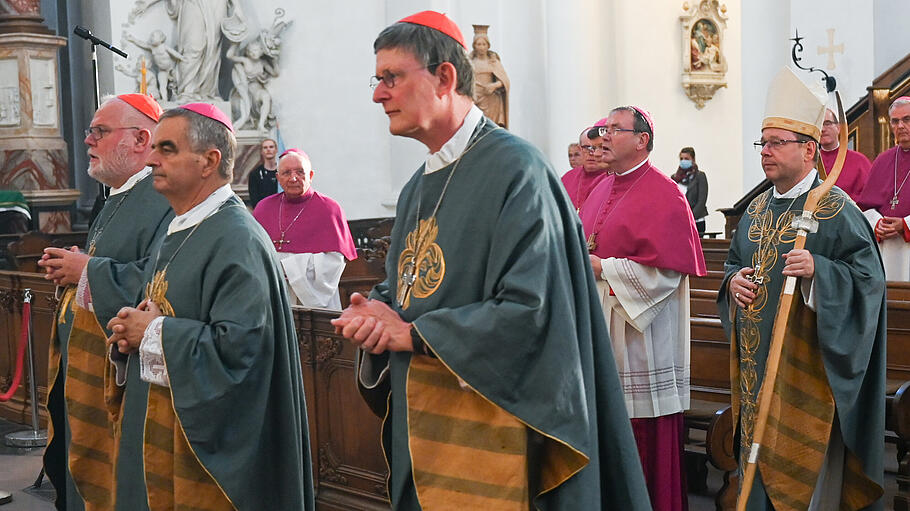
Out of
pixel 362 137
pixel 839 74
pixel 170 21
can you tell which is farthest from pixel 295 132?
pixel 839 74

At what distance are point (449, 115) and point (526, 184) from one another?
302 mm

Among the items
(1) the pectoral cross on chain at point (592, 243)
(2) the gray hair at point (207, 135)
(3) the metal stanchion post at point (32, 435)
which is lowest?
(3) the metal stanchion post at point (32, 435)

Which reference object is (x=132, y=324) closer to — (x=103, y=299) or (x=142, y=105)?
(x=103, y=299)

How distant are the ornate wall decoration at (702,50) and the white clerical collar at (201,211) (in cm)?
1495

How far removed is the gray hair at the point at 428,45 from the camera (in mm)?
2818

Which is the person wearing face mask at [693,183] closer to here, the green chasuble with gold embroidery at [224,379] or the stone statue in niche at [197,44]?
the stone statue in niche at [197,44]

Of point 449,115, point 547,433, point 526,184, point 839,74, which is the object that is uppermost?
point 839,74

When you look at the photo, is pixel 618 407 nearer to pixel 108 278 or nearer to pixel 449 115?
pixel 449 115

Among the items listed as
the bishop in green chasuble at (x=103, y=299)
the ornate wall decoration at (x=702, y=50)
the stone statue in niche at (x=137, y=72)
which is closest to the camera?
the bishop in green chasuble at (x=103, y=299)

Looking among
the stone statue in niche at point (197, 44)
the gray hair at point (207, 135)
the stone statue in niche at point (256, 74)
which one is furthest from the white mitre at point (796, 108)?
the stone statue in niche at point (256, 74)

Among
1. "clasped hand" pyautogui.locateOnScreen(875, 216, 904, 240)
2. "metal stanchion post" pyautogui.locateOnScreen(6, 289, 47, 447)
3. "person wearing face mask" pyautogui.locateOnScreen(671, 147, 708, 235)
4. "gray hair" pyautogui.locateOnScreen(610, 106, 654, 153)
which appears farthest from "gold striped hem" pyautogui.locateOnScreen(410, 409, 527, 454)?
"person wearing face mask" pyautogui.locateOnScreen(671, 147, 708, 235)

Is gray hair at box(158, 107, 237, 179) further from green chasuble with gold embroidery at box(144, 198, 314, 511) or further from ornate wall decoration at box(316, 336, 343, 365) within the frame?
ornate wall decoration at box(316, 336, 343, 365)

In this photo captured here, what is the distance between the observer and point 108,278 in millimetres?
4012

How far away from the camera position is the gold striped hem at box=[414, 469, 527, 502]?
270cm
